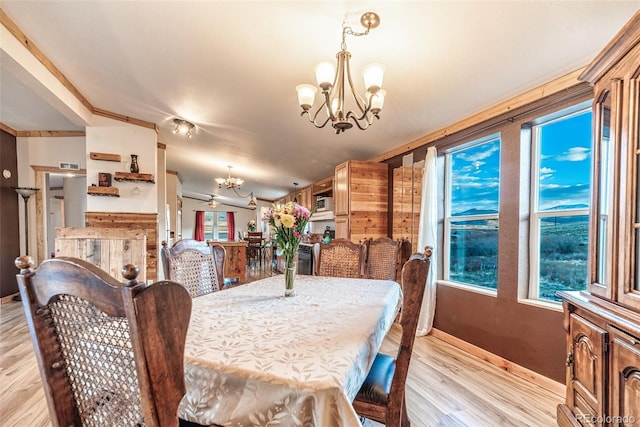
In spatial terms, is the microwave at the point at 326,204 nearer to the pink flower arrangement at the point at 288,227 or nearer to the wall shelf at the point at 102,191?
the wall shelf at the point at 102,191

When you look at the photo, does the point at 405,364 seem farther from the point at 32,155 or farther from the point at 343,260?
the point at 32,155

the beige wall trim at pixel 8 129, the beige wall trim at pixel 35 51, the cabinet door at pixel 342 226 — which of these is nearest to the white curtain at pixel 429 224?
the cabinet door at pixel 342 226

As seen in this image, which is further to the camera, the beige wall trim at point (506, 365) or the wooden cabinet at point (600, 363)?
the beige wall trim at point (506, 365)

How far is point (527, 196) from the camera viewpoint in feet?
7.55

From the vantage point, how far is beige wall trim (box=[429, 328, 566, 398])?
1.99 meters

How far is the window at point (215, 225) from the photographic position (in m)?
12.8

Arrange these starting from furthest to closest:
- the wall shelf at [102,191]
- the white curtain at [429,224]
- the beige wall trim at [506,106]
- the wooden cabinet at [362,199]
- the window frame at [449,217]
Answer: the wall shelf at [102,191] < the wooden cabinet at [362,199] < the white curtain at [429,224] < the window frame at [449,217] < the beige wall trim at [506,106]

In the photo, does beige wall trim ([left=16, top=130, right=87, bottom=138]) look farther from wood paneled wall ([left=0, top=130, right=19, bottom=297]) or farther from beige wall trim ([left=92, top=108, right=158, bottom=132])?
beige wall trim ([left=92, top=108, right=158, bottom=132])

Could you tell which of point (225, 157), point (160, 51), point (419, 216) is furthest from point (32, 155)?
point (419, 216)

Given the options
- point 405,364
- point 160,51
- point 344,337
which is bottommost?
point 405,364

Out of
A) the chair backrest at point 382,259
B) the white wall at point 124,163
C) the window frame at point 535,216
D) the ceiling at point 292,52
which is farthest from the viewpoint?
the white wall at point 124,163

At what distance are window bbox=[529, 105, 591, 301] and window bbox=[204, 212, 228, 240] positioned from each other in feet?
40.7

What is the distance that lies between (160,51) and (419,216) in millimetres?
2956

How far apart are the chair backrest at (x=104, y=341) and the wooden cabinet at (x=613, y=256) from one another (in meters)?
1.54
